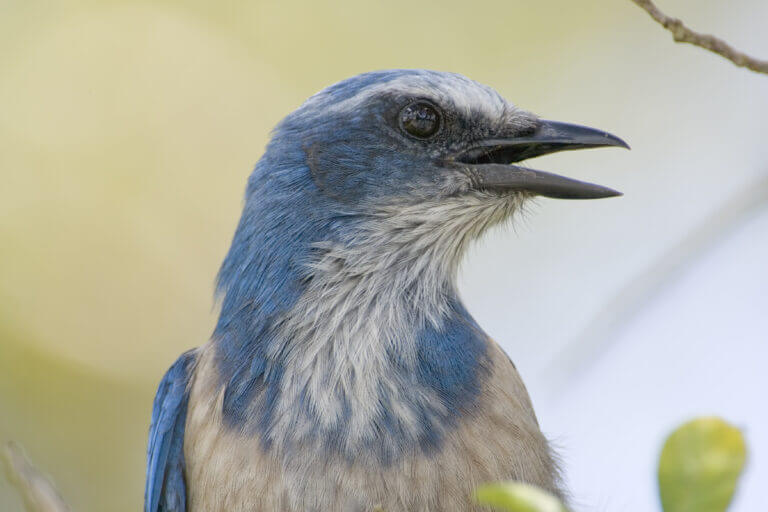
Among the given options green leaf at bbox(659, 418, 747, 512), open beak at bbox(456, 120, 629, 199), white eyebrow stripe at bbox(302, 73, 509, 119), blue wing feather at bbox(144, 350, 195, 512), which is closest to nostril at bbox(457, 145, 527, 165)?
open beak at bbox(456, 120, 629, 199)

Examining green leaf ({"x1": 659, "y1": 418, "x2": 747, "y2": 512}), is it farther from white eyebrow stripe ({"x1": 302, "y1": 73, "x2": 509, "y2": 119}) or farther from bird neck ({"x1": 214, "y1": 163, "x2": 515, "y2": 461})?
white eyebrow stripe ({"x1": 302, "y1": 73, "x2": 509, "y2": 119})

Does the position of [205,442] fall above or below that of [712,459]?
below

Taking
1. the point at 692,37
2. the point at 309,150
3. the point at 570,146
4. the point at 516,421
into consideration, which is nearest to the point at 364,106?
the point at 309,150

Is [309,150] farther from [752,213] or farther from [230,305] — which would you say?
[752,213]

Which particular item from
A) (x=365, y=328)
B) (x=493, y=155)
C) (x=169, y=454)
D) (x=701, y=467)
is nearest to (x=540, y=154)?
(x=493, y=155)

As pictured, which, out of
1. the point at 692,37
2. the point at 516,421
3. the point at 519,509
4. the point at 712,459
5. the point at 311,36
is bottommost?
the point at 516,421

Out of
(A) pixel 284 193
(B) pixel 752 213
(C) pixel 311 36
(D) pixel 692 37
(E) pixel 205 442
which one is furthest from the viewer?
(C) pixel 311 36
